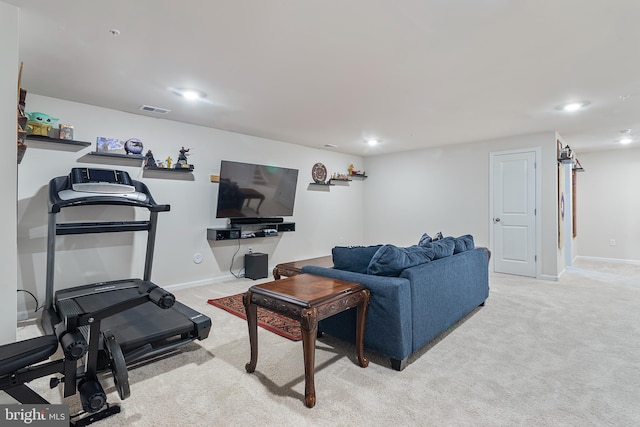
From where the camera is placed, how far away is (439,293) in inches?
105

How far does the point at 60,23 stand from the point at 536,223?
236 inches

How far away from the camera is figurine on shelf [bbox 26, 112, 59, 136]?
3.22 metres

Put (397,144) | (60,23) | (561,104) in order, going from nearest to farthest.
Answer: (60,23)
(561,104)
(397,144)

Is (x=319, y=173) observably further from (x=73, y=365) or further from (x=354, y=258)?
(x=73, y=365)

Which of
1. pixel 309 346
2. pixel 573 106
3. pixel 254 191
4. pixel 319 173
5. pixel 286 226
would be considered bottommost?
pixel 309 346

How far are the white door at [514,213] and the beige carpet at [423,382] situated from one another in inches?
77.5

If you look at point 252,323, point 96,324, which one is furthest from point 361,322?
point 96,324

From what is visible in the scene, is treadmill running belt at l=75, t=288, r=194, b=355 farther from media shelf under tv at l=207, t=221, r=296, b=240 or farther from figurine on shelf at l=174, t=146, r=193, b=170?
figurine on shelf at l=174, t=146, r=193, b=170

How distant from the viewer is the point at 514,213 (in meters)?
5.26

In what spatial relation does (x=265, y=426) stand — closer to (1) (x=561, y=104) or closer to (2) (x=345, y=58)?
(2) (x=345, y=58)

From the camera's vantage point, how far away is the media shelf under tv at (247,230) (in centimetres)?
463

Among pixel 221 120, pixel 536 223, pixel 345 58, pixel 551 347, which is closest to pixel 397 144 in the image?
pixel 536 223

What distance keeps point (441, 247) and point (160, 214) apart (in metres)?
3.47

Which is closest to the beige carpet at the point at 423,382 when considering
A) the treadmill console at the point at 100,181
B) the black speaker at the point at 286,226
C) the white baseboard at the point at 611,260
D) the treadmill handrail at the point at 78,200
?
the treadmill handrail at the point at 78,200
